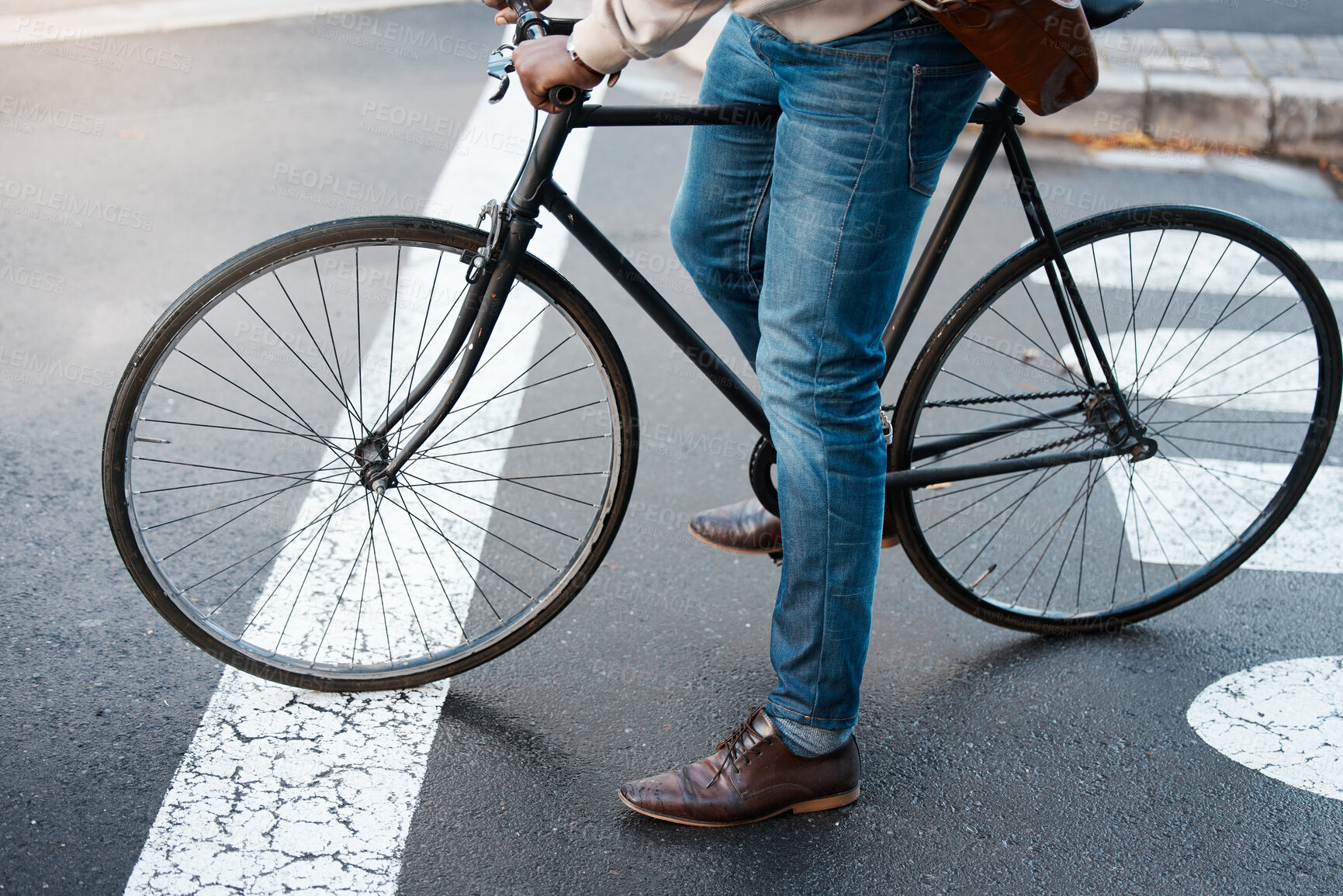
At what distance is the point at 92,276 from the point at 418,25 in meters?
3.20

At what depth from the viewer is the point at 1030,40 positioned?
1.76 meters

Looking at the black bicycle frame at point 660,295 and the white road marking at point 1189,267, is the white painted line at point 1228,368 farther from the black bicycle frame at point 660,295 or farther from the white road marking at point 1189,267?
the black bicycle frame at point 660,295

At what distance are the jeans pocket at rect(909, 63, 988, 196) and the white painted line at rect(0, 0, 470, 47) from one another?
5351mm

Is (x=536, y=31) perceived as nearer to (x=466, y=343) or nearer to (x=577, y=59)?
(x=577, y=59)

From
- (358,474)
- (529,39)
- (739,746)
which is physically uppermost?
(529,39)

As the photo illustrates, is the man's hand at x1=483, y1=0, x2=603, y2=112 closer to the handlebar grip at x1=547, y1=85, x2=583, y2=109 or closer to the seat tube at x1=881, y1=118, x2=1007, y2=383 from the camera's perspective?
the handlebar grip at x1=547, y1=85, x2=583, y2=109

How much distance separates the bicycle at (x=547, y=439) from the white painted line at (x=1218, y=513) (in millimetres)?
11

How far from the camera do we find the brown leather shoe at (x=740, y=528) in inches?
110

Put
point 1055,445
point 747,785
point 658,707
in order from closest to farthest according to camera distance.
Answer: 1. point 747,785
2. point 658,707
3. point 1055,445

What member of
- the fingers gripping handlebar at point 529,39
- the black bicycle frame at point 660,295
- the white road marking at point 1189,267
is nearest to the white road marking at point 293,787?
the black bicycle frame at point 660,295

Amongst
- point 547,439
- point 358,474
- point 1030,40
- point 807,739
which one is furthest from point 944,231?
point 547,439

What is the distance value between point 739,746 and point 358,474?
3.15 feet

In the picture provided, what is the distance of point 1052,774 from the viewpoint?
2.43m

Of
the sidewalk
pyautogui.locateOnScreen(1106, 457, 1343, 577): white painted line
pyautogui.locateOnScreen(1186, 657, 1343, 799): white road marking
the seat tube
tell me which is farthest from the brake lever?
the sidewalk
